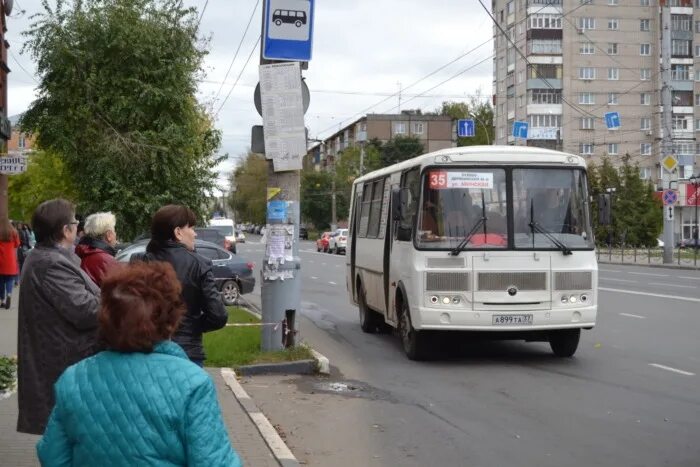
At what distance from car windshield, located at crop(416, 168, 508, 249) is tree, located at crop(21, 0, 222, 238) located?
15.6 meters

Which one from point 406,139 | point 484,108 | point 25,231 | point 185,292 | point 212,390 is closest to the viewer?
point 212,390

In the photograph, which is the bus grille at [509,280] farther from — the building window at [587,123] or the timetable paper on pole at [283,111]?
the building window at [587,123]

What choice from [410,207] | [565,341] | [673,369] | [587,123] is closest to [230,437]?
[410,207]

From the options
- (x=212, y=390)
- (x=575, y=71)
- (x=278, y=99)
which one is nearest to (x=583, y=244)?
(x=278, y=99)

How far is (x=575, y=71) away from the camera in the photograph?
3243 inches

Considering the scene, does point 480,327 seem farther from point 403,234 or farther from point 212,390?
point 212,390

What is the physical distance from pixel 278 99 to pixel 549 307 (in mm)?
4170

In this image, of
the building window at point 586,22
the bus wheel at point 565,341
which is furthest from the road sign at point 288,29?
the building window at point 586,22

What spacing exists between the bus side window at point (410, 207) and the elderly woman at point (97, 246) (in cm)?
637

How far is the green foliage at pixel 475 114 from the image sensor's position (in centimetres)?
10044

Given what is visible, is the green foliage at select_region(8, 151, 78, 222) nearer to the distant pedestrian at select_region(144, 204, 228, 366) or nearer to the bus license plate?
the bus license plate

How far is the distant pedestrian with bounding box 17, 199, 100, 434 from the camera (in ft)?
16.1

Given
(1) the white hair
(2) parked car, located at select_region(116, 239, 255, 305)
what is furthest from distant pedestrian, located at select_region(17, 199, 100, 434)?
(2) parked car, located at select_region(116, 239, 255, 305)

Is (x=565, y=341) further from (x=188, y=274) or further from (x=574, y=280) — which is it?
(x=188, y=274)
